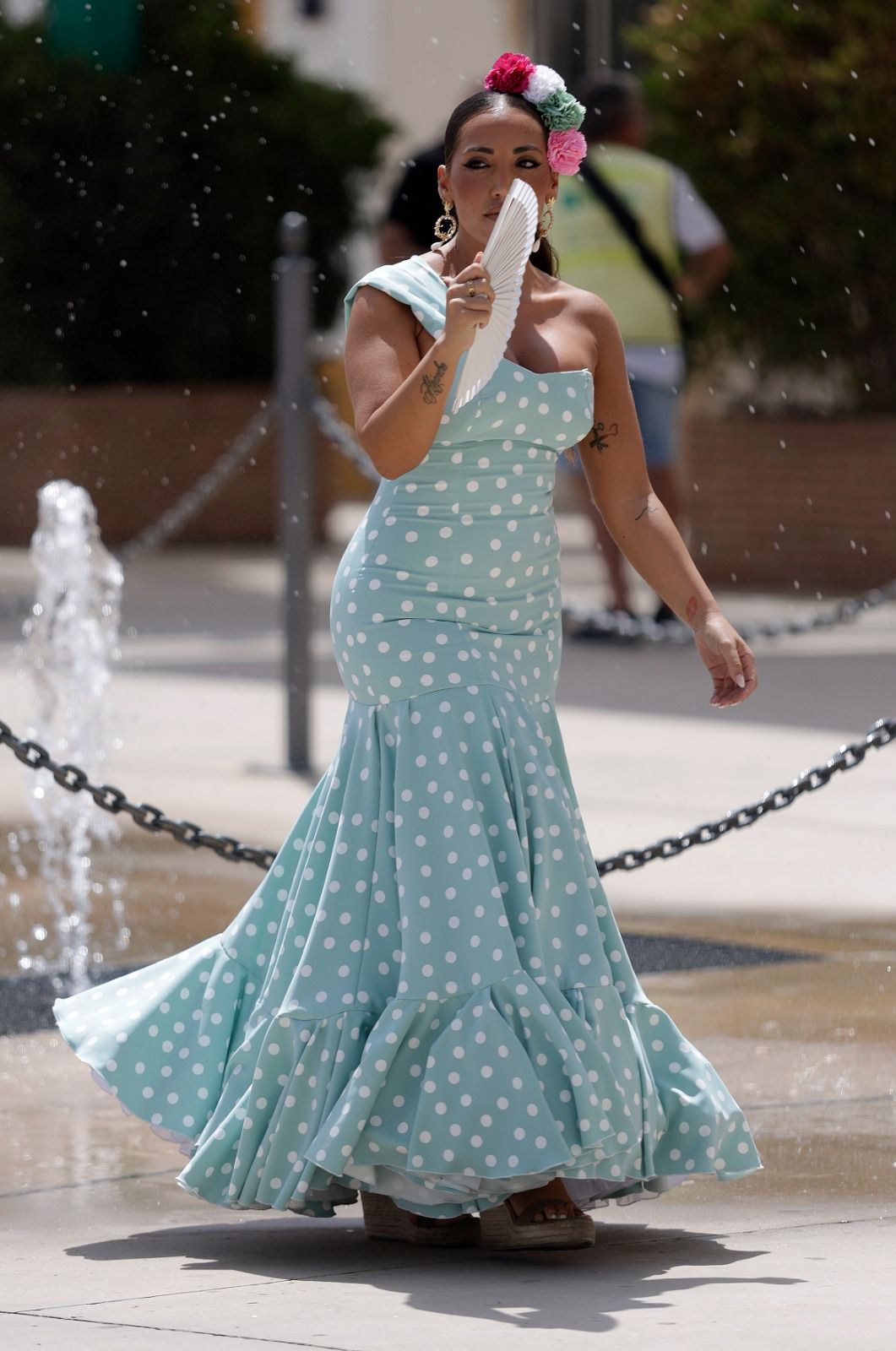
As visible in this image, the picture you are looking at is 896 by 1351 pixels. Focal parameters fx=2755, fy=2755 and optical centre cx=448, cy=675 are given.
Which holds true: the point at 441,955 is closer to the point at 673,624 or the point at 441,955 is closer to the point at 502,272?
the point at 502,272

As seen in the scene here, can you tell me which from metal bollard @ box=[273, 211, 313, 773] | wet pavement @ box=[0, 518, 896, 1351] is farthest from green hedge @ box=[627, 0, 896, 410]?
metal bollard @ box=[273, 211, 313, 773]

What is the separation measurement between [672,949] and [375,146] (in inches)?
486

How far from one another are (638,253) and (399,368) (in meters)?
7.38

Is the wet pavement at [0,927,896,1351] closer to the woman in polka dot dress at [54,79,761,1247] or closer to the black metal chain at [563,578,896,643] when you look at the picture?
the woman in polka dot dress at [54,79,761,1247]

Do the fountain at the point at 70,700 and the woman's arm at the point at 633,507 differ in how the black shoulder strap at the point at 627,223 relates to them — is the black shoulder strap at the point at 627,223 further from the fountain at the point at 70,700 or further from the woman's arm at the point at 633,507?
the woman's arm at the point at 633,507

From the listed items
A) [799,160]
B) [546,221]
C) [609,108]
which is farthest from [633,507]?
[799,160]

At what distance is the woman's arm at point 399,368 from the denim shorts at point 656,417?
7.28 meters

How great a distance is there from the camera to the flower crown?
4062 mm

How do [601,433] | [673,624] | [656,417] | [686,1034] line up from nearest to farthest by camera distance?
[601,433], [686,1034], [656,417], [673,624]

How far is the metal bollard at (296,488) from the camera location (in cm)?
864

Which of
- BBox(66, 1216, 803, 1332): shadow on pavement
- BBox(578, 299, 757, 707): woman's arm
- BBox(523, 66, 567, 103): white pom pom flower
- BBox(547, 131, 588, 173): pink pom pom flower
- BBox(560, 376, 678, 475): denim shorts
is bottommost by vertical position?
BBox(66, 1216, 803, 1332): shadow on pavement

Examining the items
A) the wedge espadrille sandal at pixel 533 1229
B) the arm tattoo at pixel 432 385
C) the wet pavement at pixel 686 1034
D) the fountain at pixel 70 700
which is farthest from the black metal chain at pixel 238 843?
the arm tattoo at pixel 432 385

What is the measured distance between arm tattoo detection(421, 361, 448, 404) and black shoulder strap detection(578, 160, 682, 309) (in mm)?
7470

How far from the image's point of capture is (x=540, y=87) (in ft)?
13.3
